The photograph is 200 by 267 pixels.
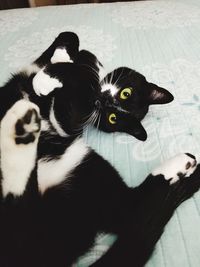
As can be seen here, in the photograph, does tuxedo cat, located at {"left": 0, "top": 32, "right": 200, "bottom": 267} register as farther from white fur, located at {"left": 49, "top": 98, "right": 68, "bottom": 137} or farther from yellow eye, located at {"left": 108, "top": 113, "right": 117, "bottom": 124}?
yellow eye, located at {"left": 108, "top": 113, "right": 117, "bottom": 124}

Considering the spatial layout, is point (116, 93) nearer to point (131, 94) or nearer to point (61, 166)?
point (131, 94)

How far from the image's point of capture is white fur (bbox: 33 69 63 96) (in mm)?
979

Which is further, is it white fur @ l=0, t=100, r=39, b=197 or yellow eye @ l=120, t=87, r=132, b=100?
yellow eye @ l=120, t=87, r=132, b=100

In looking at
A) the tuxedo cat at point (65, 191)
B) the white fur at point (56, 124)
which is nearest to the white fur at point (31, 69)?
the tuxedo cat at point (65, 191)

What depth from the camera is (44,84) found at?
0.98 metres

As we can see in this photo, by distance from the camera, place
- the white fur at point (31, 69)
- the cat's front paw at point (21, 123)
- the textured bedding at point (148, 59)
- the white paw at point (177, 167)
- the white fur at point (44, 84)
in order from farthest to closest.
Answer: the white fur at point (31, 69) → the white fur at point (44, 84) → the white paw at point (177, 167) → the textured bedding at point (148, 59) → the cat's front paw at point (21, 123)

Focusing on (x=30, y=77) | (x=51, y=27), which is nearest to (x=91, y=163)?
(x=30, y=77)

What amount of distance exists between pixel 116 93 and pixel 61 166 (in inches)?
14.8

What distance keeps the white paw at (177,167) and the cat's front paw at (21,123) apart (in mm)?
383

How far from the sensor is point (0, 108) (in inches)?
35.7

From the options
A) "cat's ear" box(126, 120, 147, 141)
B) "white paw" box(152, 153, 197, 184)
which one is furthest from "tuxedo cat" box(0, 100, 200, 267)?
"cat's ear" box(126, 120, 147, 141)

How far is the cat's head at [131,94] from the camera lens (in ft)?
3.63

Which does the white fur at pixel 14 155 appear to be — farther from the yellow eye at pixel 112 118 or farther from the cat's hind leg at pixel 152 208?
the yellow eye at pixel 112 118

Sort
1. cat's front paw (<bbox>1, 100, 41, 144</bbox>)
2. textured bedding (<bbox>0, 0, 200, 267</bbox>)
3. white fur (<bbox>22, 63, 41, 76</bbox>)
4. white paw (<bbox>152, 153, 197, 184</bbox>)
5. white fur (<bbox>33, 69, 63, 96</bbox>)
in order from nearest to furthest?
1. cat's front paw (<bbox>1, 100, 41, 144</bbox>)
2. textured bedding (<bbox>0, 0, 200, 267</bbox>)
3. white paw (<bbox>152, 153, 197, 184</bbox>)
4. white fur (<bbox>33, 69, 63, 96</bbox>)
5. white fur (<bbox>22, 63, 41, 76</bbox>)
